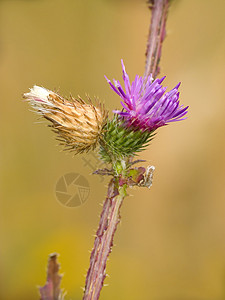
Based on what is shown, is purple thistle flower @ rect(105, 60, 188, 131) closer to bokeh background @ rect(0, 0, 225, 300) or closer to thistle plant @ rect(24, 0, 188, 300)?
thistle plant @ rect(24, 0, 188, 300)

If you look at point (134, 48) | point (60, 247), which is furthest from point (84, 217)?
point (134, 48)

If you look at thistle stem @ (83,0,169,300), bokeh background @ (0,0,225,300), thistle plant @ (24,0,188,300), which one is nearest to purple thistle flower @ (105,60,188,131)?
thistle plant @ (24,0,188,300)

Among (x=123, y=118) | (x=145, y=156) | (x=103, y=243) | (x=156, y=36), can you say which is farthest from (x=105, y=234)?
(x=145, y=156)

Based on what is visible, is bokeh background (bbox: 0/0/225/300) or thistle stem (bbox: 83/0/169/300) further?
bokeh background (bbox: 0/0/225/300)

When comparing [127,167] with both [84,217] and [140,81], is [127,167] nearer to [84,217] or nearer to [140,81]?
[140,81]

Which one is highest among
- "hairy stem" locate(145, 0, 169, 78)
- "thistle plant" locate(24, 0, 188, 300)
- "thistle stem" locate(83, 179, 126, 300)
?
"hairy stem" locate(145, 0, 169, 78)

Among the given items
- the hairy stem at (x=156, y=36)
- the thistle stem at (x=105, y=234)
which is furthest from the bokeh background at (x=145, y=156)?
the thistle stem at (x=105, y=234)

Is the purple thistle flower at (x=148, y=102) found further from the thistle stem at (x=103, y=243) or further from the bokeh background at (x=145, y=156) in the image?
the bokeh background at (x=145, y=156)
